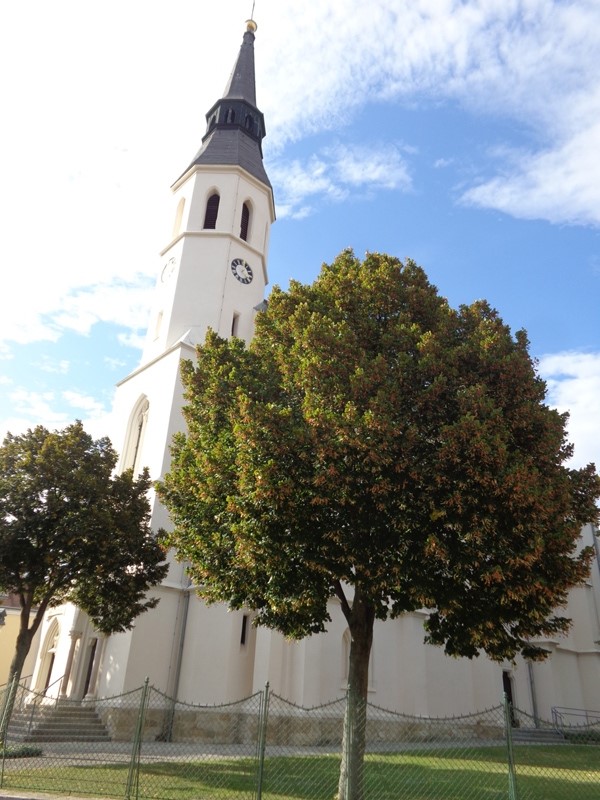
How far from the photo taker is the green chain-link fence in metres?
10.9

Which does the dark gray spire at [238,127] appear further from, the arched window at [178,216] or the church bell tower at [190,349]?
the arched window at [178,216]

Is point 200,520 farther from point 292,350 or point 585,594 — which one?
point 585,594

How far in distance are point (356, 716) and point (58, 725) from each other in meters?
13.4

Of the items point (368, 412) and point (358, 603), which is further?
point (358, 603)

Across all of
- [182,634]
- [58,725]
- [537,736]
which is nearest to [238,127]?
[182,634]

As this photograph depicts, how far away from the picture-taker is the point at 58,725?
63.9 ft

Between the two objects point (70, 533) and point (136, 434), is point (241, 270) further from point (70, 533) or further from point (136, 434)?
point (70, 533)

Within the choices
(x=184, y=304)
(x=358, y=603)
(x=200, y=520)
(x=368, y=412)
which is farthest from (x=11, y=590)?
(x=184, y=304)

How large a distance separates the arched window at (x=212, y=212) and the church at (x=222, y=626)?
0.07 meters

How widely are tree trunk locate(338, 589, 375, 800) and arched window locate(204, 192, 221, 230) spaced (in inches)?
974

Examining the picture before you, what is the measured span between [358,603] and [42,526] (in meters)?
9.44

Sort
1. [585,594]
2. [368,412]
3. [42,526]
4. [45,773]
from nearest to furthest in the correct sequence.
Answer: [368,412]
[45,773]
[42,526]
[585,594]

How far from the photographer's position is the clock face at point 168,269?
3158cm

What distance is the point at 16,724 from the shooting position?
63.2ft
